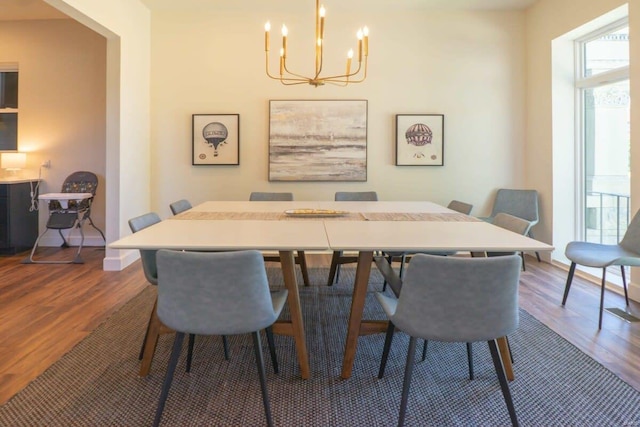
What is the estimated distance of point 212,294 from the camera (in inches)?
54.4

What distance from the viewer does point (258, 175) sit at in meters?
4.56

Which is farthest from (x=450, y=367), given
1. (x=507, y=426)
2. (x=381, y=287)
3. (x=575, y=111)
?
(x=575, y=111)

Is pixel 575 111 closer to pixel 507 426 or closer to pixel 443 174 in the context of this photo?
pixel 443 174

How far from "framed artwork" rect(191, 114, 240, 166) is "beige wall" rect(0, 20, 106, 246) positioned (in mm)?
1385

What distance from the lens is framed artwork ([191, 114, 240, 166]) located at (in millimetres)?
4473

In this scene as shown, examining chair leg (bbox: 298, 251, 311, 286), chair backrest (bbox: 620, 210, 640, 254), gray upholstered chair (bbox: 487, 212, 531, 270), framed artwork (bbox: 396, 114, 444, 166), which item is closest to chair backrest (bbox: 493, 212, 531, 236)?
gray upholstered chair (bbox: 487, 212, 531, 270)

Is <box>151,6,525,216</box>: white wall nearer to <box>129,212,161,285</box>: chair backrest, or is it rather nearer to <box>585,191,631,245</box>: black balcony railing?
<box>585,191,631,245</box>: black balcony railing

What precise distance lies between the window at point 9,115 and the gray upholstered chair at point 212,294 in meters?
5.01

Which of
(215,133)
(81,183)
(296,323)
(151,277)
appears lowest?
(296,323)

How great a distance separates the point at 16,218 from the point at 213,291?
14.5 ft

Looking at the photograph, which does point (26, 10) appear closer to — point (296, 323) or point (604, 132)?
point (296, 323)

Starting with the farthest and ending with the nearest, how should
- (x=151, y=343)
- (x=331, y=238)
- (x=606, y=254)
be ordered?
(x=606, y=254) < (x=151, y=343) < (x=331, y=238)

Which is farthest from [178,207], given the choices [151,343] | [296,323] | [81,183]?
[81,183]

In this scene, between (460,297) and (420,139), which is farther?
(420,139)
